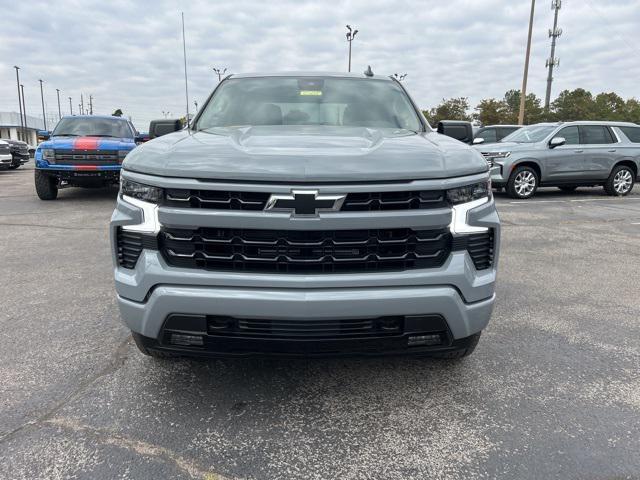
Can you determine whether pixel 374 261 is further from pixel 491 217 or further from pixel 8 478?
pixel 8 478

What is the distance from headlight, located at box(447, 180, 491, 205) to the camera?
2275 millimetres

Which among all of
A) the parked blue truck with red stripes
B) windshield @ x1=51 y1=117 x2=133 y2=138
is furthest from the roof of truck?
windshield @ x1=51 y1=117 x2=133 y2=138

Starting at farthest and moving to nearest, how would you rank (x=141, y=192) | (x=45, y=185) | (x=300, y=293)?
(x=45, y=185) → (x=141, y=192) → (x=300, y=293)

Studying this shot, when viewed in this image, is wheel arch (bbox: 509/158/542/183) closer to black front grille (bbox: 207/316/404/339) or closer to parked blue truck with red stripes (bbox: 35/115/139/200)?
parked blue truck with red stripes (bbox: 35/115/139/200)

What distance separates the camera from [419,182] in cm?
221

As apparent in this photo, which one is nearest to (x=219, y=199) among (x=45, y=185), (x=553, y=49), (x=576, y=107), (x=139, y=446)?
(x=139, y=446)

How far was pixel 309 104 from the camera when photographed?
3.61 metres

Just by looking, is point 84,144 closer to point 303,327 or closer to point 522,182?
point 303,327

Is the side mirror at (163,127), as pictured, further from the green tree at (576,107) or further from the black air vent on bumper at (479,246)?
the green tree at (576,107)

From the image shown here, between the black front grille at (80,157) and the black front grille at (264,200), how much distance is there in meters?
Answer: 7.94

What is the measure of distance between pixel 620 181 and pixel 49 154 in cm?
1278

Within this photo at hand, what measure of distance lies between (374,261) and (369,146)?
2.05ft

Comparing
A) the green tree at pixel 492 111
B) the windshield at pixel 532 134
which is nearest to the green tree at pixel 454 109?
the green tree at pixel 492 111

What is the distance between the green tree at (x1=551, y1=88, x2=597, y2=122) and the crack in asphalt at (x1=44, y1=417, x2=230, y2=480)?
184 ft
